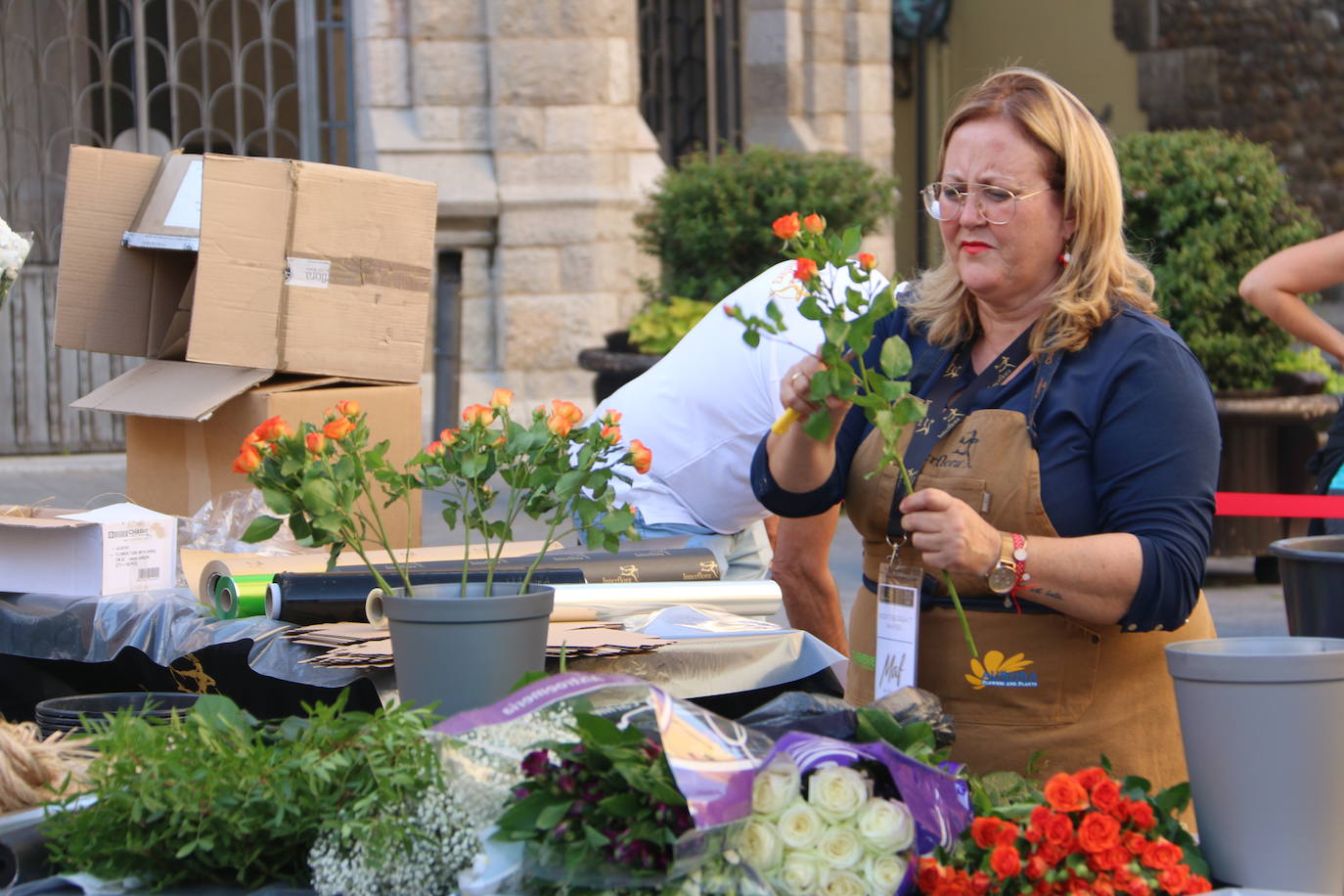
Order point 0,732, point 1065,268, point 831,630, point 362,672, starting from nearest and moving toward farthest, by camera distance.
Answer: point 0,732
point 362,672
point 1065,268
point 831,630

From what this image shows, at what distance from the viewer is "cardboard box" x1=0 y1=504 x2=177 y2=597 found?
267 cm

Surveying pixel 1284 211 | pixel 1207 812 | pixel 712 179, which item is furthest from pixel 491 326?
pixel 1207 812

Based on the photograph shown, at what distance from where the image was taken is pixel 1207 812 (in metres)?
1.56

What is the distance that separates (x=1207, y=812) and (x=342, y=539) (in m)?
0.98

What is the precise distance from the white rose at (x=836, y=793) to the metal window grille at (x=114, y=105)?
26.1 ft

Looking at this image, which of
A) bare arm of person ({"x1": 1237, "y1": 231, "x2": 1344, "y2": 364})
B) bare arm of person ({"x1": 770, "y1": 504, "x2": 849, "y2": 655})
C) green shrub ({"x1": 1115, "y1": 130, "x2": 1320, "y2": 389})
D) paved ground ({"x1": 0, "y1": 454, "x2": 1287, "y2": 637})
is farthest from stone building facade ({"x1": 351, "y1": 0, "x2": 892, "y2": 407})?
bare arm of person ({"x1": 770, "y1": 504, "x2": 849, "y2": 655})

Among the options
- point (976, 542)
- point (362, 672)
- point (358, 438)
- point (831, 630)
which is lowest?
point (831, 630)

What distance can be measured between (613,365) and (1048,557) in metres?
5.19

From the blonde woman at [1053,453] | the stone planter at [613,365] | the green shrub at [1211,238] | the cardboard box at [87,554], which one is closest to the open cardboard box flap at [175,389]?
the cardboard box at [87,554]

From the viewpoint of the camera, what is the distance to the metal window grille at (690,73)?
33.5 feet

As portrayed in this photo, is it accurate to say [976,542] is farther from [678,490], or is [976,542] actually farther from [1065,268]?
[678,490]

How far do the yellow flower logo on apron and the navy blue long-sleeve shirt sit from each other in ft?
0.49

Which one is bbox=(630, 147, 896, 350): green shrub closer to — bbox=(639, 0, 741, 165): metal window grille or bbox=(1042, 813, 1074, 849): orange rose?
bbox=(639, 0, 741, 165): metal window grille

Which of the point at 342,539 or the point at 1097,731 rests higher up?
the point at 342,539
